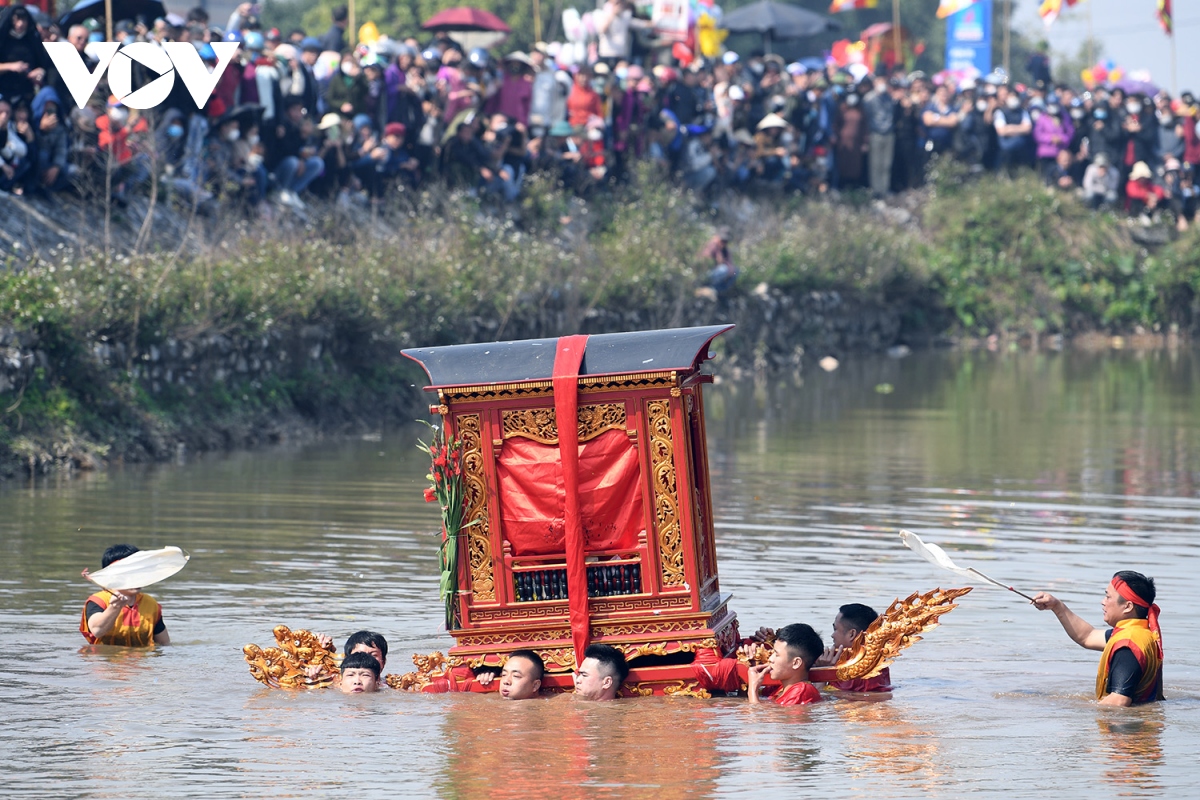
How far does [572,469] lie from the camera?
8.92 metres

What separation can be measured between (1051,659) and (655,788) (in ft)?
11.5

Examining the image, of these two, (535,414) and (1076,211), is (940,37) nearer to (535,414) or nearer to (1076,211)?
(1076,211)

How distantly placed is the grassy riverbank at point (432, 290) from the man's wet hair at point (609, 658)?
367 inches

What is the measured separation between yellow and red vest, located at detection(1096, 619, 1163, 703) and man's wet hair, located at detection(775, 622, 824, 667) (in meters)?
1.38

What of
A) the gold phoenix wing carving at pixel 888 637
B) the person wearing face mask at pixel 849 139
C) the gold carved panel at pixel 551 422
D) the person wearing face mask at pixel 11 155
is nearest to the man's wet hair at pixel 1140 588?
the gold phoenix wing carving at pixel 888 637

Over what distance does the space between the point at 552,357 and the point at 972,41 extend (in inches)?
1523

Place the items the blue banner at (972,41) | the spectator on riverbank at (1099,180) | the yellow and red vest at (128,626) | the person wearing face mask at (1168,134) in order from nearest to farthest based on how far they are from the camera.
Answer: the yellow and red vest at (128,626) → the spectator on riverbank at (1099,180) → the person wearing face mask at (1168,134) → the blue banner at (972,41)

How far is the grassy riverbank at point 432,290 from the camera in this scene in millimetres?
17938

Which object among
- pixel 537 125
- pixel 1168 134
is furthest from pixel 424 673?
pixel 1168 134

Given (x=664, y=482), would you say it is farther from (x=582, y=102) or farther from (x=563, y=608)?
(x=582, y=102)

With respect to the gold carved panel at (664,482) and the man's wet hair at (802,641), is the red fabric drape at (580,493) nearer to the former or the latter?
the gold carved panel at (664,482)

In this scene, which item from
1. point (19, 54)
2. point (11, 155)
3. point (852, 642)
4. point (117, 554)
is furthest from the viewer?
point (11, 155)

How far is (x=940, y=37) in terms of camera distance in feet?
226

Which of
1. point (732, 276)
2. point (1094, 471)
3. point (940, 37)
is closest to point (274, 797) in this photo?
point (1094, 471)
